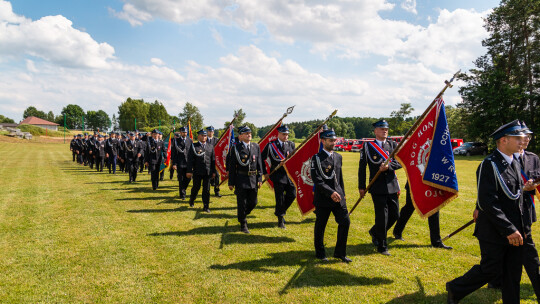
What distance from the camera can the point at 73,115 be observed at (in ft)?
483

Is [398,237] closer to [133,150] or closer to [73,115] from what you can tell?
[133,150]

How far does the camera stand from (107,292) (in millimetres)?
4512

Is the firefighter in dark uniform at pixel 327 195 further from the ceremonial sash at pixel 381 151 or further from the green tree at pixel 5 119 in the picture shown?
the green tree at pixel 5 119

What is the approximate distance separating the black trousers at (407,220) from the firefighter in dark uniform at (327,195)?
1765 millimetres

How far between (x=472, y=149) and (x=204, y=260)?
146 feet

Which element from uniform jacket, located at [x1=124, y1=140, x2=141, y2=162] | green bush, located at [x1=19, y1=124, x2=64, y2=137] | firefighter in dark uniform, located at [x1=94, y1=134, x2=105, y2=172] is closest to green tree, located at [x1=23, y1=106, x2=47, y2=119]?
green bush, located at [x1=19, y1=124, x2=64, y2=137]

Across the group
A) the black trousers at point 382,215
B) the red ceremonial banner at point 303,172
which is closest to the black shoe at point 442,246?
the black trousers at point 382,215

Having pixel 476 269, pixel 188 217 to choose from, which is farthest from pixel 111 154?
pixel 476 269

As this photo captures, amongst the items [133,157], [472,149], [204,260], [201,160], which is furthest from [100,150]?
[472,149]

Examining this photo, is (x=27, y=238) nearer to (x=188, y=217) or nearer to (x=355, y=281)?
(x=188, y=217)

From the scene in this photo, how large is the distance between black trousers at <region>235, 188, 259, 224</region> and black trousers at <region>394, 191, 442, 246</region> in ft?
10.4

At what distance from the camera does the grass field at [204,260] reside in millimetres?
4457

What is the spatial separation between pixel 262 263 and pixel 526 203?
3833mm

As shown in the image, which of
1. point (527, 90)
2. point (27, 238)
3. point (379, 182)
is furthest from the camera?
point (527, 90)
